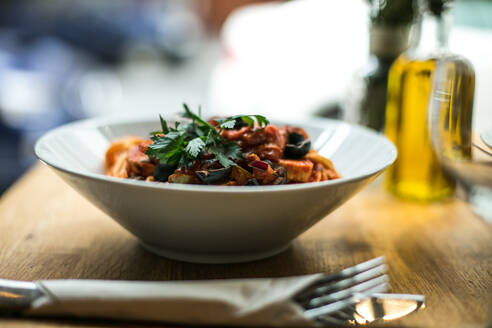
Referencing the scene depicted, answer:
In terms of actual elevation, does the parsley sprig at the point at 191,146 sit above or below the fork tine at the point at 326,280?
above

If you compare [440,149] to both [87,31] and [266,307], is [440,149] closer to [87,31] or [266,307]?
[266,307]

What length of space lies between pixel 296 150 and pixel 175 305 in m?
0.43

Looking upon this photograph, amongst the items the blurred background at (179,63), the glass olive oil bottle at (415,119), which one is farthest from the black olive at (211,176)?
the glass olive oil bottle at (415,119)

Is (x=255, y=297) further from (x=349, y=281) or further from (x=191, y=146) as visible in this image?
(x=191, y=146)

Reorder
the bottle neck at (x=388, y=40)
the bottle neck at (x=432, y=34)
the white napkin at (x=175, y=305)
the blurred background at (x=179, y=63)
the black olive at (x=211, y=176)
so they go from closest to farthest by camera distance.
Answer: the white napkin at (x=175, y=305) → the black olive at (x=211, y=176) → the bottle neck at (x=432, y=34) → the bottle neck at (x=388, y=40) → the blurred background at (x=179, y=63)

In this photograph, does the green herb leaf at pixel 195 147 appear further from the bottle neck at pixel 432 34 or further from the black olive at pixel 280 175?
the bottle neck at pixel 432 34

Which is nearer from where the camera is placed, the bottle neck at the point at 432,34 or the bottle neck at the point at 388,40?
the bottle neck at the point at 432,34

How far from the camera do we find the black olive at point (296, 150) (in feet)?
3.33

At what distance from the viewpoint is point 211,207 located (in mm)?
778

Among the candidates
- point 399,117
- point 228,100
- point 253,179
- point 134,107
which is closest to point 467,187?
point 253,179

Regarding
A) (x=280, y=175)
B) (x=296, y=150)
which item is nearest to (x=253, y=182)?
(x=280, y=175)

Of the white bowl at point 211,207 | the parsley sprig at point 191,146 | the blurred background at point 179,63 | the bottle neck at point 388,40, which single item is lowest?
the blurred background at point 179,63

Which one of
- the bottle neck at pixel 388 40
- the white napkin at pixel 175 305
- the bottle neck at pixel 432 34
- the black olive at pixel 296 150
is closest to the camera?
the white napkin at pixel 175 305

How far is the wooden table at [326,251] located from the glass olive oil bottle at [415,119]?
0.20ft
